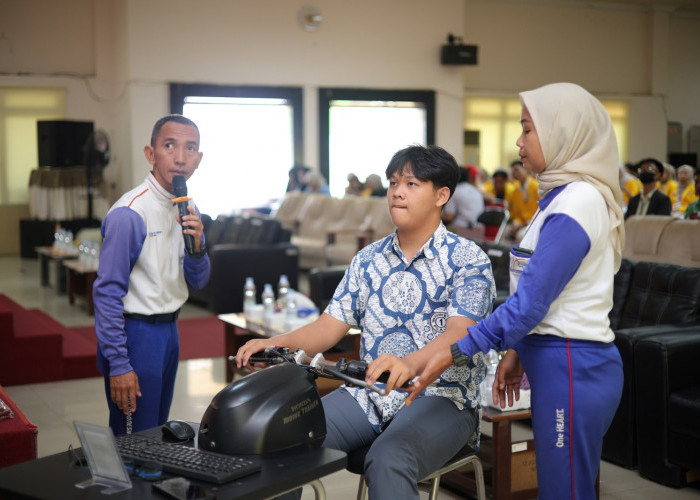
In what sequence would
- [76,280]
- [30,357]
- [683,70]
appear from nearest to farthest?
[30,357]
[76,280]
[683,70]

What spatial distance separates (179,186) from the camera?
2.63m

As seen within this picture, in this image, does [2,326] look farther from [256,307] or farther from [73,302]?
[73,302]

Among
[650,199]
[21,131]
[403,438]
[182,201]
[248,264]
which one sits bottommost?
[248,264]

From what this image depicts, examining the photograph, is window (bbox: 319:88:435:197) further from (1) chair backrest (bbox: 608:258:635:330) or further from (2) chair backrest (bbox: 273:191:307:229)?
(1) chair backrest (bbox: 608:258:635:330)

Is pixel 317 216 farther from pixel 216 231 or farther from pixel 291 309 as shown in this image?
pixel 291 309

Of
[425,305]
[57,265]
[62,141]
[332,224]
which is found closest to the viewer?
[425,305]

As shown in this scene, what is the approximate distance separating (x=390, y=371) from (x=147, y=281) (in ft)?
3.34

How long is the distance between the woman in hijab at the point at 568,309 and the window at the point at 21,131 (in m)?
12.9

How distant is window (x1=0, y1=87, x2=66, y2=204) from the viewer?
13703 mm

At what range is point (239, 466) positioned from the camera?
1635 mm

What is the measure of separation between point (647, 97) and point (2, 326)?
52.8 ft

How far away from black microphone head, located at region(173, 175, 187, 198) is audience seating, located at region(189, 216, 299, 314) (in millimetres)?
5314

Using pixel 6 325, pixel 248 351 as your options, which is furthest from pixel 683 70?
pixel 248 351

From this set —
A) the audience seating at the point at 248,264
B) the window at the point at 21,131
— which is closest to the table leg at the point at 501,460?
the audience seating at the point at 248,264
